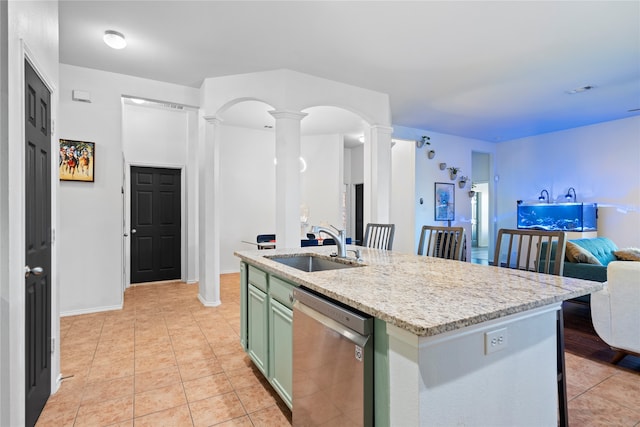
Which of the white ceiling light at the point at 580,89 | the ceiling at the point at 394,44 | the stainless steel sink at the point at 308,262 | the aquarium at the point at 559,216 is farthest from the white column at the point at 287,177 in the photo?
the aquarium at the point at 559,216

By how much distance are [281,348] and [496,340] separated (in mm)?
1187

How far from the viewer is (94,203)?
4.04m

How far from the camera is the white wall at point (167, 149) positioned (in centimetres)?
544

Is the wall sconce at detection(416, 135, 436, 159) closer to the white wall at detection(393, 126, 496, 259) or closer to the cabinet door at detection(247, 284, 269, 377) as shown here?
the white wall at detection(393, 126, 496, 259)

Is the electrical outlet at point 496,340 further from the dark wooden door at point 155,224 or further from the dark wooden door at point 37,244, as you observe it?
the dark wooden door at point 155,224

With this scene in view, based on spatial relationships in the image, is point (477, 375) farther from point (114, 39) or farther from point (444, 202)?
point (444, 202)

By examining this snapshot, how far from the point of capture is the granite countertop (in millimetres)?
1048

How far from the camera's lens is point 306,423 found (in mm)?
1579

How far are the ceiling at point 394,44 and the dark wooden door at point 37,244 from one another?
136 cm

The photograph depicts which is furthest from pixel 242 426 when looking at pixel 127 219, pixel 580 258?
pixel 127 219

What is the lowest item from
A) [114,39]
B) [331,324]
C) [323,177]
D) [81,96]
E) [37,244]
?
[331,324]

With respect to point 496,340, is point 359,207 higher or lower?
higher

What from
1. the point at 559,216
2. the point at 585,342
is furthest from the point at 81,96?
the point at 559,216

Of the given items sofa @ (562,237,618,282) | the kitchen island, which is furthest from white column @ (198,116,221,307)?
sofa @ (562,237,618,282)
